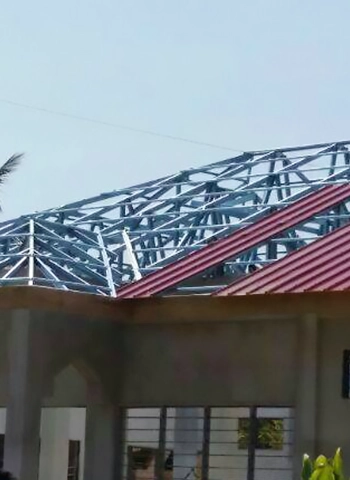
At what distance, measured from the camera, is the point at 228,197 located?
2936 cm

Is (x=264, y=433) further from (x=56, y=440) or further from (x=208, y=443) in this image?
(x=56, y=440)

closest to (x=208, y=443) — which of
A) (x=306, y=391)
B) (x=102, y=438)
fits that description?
(x=102, y=438)

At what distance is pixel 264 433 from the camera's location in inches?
867

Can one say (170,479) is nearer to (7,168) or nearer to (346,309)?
(346,309)

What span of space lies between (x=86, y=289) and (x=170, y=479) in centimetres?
357

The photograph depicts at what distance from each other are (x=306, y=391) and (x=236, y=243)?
479cm

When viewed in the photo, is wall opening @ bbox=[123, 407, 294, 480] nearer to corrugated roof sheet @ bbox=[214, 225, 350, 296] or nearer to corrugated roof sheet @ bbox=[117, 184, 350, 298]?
corrugated roof sheet @ bbox=[214, 225, 350, 296]

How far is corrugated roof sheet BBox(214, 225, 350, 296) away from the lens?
20.7m

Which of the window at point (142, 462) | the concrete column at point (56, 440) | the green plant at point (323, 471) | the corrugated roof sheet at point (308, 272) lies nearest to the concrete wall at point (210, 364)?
the corrugated roof sheet at point (308, 272)

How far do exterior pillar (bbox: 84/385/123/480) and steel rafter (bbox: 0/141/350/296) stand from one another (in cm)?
208

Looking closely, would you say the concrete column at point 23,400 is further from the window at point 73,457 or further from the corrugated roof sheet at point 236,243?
the window at point 73,457

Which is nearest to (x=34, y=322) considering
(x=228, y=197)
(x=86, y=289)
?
(x=86, y=289)

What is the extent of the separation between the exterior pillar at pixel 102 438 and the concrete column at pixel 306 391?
3686 mm

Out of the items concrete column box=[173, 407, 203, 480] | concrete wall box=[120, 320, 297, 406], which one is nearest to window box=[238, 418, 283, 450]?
concrete wall box=[120, 320, 297, 406]
